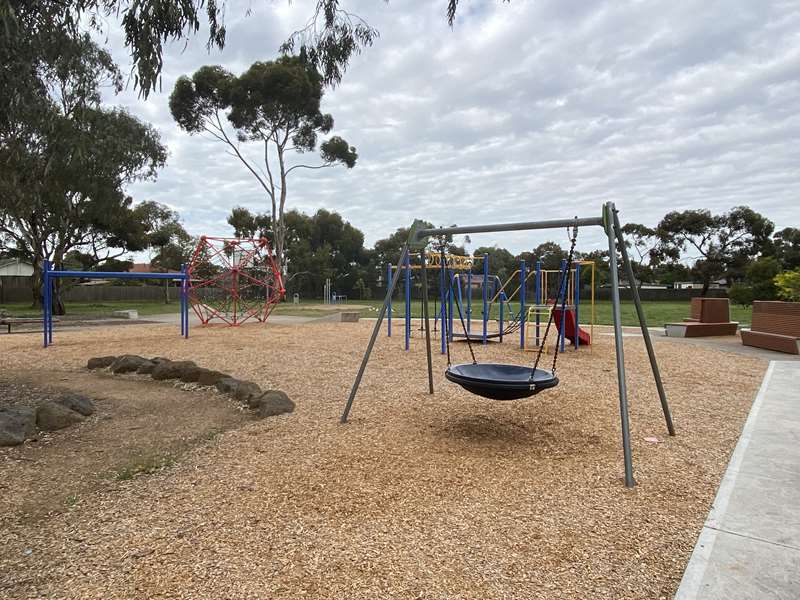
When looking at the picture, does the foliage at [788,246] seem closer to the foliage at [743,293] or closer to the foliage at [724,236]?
the foliage at [724,236]

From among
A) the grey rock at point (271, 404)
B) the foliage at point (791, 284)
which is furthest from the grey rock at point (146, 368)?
the foliage at point (791, 284)

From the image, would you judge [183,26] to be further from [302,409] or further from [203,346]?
[203,346]

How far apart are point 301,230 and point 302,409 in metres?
44.2

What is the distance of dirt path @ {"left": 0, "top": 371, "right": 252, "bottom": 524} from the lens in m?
3.07

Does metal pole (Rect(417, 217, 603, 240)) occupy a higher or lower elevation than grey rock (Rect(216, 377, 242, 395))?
higher

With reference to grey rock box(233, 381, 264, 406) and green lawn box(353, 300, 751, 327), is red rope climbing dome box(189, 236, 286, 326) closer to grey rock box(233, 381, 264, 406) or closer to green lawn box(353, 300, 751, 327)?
green lawn box(353, 300, 751, 327)

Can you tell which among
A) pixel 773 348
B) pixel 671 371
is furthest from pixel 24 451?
pixel 773 348

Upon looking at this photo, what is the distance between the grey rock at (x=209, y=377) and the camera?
6.14 meters

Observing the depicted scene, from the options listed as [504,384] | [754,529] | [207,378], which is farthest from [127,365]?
[754,529]

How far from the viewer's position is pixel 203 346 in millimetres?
9945

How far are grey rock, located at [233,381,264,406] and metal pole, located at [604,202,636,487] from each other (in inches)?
135

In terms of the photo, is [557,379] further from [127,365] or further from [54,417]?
[127,365]

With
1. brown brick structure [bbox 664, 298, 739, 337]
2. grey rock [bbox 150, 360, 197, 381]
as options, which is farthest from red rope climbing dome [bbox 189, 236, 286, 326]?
brown brick structure [bbox 664, 298, 739, 337]

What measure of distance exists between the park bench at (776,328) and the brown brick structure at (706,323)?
166cm
